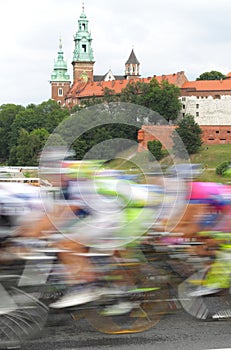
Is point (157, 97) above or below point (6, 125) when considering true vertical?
above

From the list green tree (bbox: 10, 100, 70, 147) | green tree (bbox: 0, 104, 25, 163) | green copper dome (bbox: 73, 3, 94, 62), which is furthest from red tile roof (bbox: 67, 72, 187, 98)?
green tree (bbox: 10, 100, 70, 147)

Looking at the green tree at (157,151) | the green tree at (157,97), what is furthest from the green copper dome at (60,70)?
the green tree at (157,151)

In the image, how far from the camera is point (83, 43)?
127 metres

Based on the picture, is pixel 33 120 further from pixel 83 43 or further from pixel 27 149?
pixel 83 43

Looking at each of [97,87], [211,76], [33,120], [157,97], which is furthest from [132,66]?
[157,97]

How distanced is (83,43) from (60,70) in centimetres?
664

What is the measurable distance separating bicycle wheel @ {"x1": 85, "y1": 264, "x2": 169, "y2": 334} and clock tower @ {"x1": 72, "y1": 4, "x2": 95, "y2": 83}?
120m

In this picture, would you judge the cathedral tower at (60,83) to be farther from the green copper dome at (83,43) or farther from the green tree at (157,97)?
the green tree at (157,97)

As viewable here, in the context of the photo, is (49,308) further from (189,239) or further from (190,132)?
(190,132)

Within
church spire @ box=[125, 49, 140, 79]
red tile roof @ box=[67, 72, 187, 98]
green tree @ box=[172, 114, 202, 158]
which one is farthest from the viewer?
church spire @ box=[125, 49, 140, 79]

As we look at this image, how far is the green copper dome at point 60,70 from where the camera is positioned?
12638 centimetres

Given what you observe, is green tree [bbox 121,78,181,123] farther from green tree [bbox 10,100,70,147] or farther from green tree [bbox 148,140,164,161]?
green tree [bbox 148,140,164,161]

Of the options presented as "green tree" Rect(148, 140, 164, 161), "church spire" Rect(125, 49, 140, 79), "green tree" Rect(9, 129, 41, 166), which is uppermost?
"church spire" Rect(125, 49, 140, 79)

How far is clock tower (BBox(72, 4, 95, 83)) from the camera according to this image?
12594 cm
